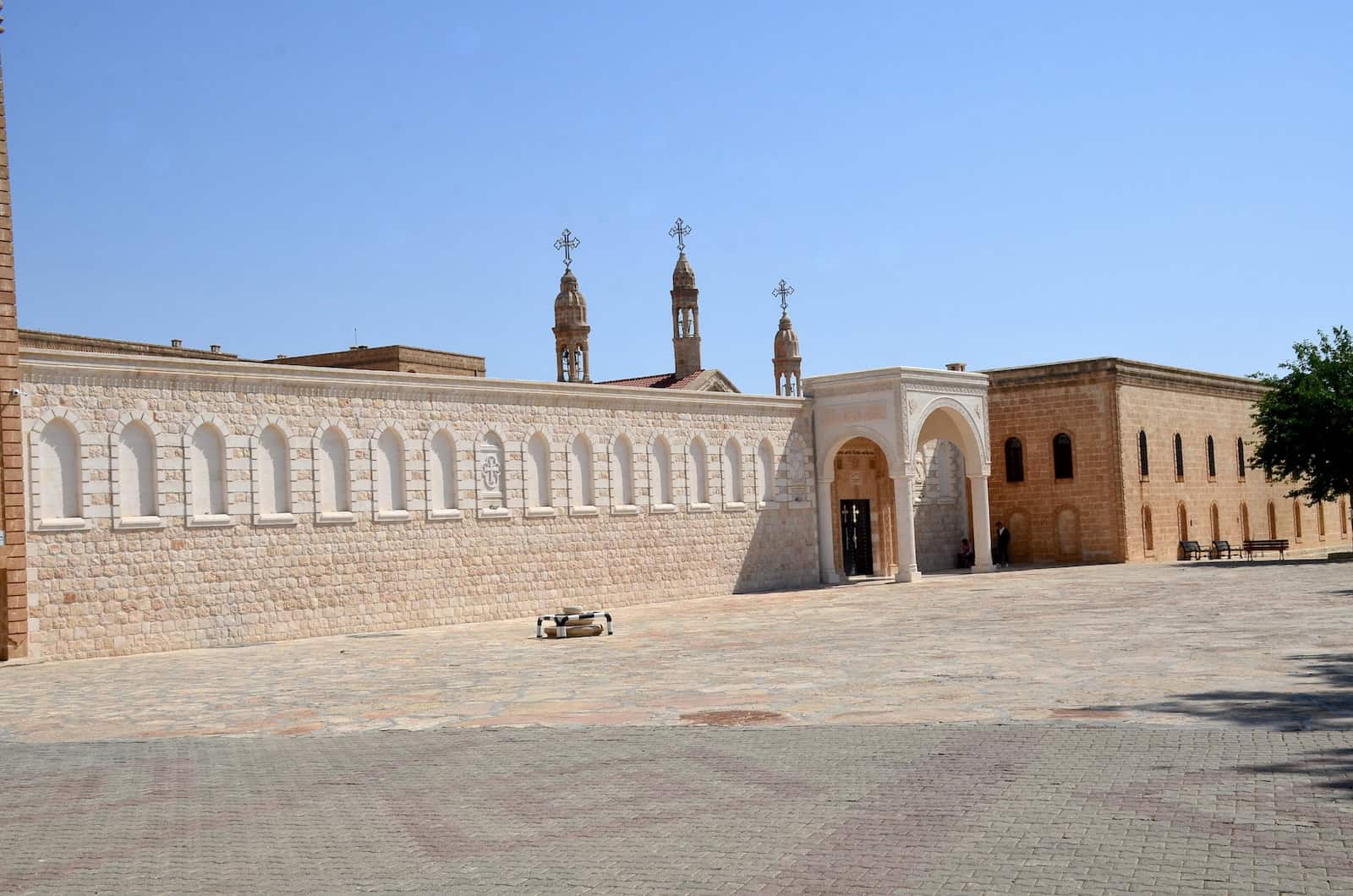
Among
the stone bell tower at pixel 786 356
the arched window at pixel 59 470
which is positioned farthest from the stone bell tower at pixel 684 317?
the arched window at pixel 59 470

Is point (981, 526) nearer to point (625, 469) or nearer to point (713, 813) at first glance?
point (625, 469)

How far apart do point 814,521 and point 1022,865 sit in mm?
25798

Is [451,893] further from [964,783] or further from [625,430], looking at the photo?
[625,430]

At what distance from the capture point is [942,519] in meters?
36.6

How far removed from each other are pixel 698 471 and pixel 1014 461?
1214 cm

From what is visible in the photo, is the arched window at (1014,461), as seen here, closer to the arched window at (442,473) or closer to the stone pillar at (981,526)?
the stone pillar at (981,526)

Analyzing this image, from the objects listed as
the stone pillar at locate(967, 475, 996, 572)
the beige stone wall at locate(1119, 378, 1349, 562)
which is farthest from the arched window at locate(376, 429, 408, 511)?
the beige stone wall at locate(1119, 378, 1349, 562)

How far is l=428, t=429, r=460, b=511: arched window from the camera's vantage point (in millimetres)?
23984

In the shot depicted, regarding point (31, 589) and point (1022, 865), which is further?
point (31, 589)

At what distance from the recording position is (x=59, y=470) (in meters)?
19.4

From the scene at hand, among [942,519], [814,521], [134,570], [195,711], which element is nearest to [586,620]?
[134,570]

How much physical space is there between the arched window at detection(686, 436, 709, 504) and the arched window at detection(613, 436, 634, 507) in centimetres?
173

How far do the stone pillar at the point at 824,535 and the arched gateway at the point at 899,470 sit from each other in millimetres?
19

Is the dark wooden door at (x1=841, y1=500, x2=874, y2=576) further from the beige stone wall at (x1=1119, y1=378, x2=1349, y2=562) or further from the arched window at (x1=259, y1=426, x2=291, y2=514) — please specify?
the arched window at (x1=259, y1=426, x2=291, y2=514)
